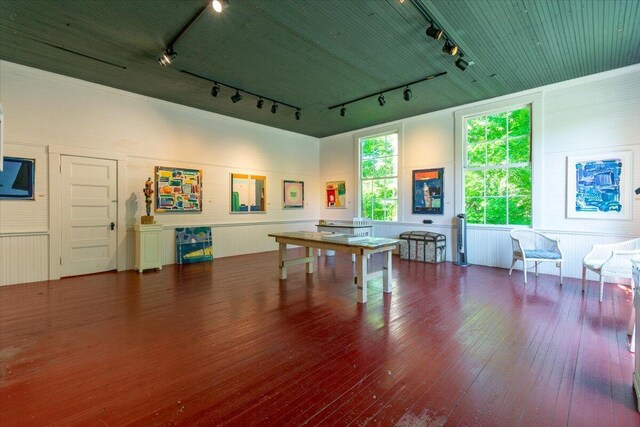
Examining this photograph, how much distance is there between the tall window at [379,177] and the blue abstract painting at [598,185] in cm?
362

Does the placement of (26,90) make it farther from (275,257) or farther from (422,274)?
(422,274)

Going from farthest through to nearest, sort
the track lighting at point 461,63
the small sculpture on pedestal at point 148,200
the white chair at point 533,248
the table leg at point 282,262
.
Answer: the small sculpture on pedestal at point 148,200 → the table leg at point 282,262 → the white chair at point 533,248 → the track lighting at point 461,63

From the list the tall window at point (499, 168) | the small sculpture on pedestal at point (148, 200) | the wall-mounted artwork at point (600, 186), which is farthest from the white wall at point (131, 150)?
the wall-mounted artwork at point (600, 186)

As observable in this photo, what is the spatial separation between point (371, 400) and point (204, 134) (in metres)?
6.58

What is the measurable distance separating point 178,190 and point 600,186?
26.0 feet

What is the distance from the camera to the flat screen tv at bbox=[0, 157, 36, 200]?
4586mm

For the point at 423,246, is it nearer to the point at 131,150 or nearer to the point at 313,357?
the point at 313,357

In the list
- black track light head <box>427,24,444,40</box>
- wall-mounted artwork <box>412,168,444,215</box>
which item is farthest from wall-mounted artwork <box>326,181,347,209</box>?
black track light head <box>427,24,444,40</box>

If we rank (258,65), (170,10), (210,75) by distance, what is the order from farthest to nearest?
(210,75), (258,65), (170,10)

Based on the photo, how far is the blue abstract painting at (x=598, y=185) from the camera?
4723 millimetres

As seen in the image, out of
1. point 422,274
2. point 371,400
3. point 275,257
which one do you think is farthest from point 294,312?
point 275,257

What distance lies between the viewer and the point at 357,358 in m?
2.44

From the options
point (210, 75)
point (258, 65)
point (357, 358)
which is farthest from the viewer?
point (210, 75)

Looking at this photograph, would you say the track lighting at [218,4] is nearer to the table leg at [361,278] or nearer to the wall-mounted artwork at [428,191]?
the table leg at [361,278]
